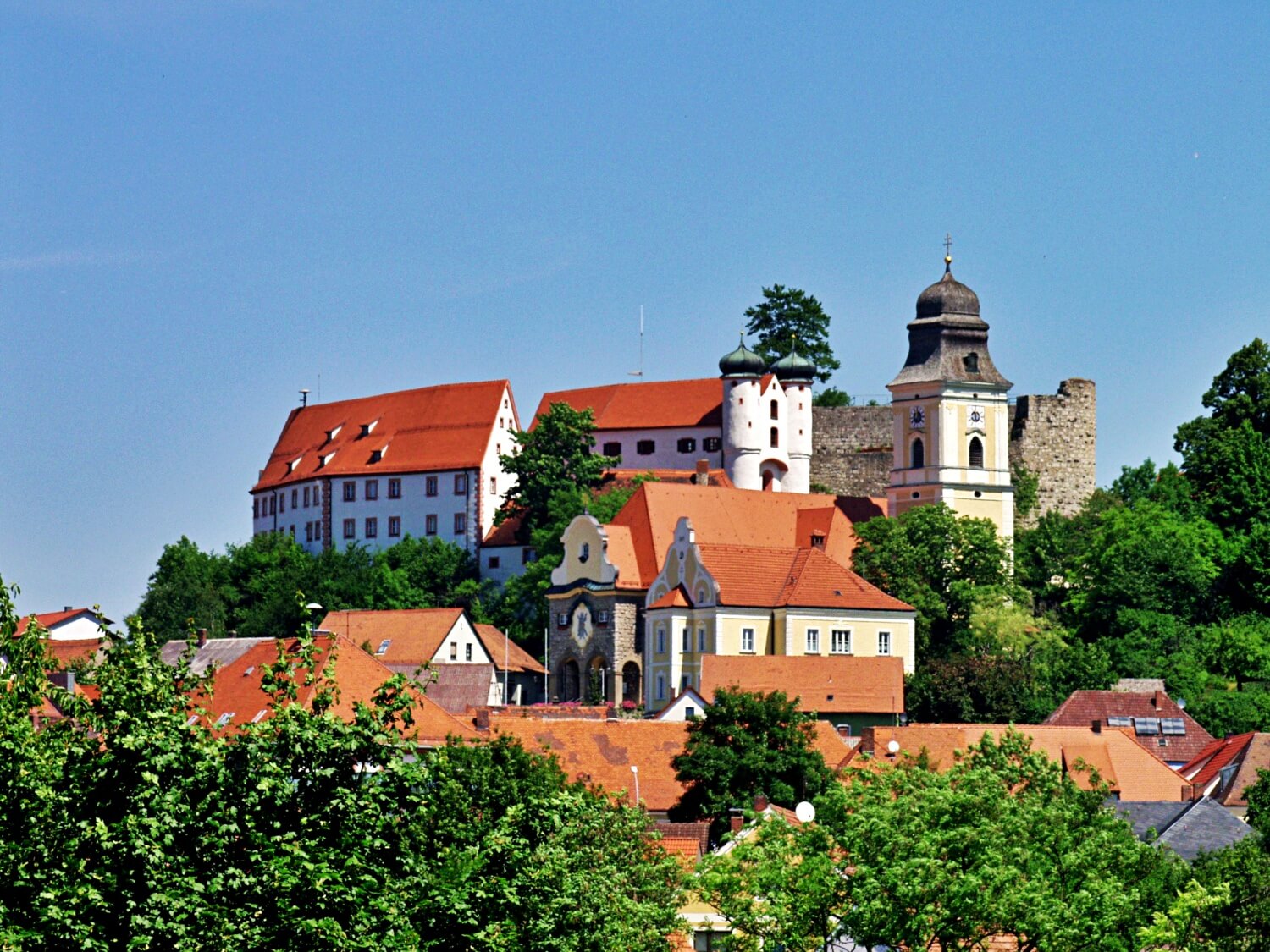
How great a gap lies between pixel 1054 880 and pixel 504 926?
606 inches

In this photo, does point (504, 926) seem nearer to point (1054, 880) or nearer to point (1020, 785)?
point (1054, 880)

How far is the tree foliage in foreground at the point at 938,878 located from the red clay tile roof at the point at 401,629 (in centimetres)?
5090

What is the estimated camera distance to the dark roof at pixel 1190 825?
54.8 meters

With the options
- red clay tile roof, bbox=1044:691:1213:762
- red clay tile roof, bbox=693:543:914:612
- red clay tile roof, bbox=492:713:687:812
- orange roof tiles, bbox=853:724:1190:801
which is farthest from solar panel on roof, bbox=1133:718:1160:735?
red clay tile roof, bbox=492:713:687:812

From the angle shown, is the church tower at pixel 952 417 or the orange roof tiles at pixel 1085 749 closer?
the orange roof tiles at pixel 1085 749

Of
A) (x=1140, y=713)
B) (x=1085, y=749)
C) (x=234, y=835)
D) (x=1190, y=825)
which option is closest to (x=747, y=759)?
(x=1190, y=825)

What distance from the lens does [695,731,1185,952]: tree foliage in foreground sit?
35.7 m

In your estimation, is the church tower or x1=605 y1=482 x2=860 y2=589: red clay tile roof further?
the church tower

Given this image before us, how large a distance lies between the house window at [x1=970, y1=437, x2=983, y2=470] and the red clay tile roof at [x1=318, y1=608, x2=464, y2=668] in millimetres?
18716

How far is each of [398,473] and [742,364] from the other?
15143 mm

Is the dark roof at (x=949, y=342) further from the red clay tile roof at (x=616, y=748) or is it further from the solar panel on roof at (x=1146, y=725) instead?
the red clay tile roof at (x=616, y=748)

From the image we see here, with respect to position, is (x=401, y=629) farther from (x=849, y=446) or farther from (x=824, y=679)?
(x=849, y=446)

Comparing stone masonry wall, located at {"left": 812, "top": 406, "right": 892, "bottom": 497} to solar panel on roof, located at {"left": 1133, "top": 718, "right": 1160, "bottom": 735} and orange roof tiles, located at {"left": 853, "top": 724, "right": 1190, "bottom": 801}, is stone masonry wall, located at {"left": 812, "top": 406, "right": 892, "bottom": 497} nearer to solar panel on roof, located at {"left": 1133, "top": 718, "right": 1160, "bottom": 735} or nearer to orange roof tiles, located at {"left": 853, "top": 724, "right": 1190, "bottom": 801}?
solar panel on roof, located at {"left": 1133, "top": 718, "right": 1160, "bottom": 735}

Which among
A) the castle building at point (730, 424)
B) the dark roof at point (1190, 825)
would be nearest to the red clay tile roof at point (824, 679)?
the dark roof at point (1190, 825)
